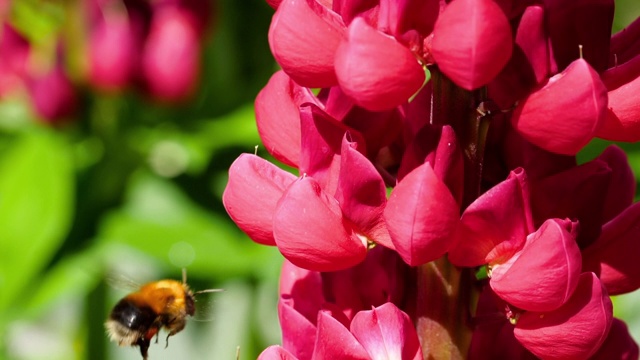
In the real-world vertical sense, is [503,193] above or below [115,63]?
above

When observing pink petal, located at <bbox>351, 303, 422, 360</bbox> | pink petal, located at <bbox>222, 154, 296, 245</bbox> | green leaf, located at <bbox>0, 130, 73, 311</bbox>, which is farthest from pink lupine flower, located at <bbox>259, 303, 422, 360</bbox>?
green leaf, located at <bbox>0, 130, 73, 311</bbox>

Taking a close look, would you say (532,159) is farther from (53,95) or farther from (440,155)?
(53,95)

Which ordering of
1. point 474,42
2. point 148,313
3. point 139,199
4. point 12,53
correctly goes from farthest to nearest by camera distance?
1. point 12,53
2. point 139,199
3. point 148,313
4. point 474,42

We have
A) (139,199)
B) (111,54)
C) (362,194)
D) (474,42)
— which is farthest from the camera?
(111,54)

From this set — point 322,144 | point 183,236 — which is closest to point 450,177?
point 322,144

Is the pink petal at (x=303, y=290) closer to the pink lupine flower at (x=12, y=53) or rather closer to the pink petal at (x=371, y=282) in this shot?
the pink petal at (x=371, y=282)

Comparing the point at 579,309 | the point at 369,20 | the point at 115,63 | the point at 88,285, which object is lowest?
the point at 88,285

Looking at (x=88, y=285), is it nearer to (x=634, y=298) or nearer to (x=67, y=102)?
(x=67, y=102)

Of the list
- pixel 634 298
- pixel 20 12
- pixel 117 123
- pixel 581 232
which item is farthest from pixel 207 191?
pixel 581 232

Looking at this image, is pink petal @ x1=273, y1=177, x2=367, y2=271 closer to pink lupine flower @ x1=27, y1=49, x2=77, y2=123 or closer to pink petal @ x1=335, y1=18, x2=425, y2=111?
pink petal @ x1=335, y1=18, x2=425, y2=111
